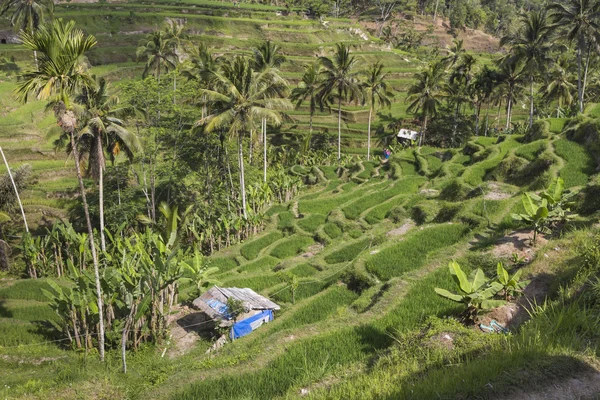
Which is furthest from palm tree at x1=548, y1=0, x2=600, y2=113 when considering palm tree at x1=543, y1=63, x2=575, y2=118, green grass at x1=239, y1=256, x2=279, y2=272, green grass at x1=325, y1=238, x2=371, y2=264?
green grass at x1=239, y1=256, x2=279, y2=272

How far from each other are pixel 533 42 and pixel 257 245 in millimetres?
29038

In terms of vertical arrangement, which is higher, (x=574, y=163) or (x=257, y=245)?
(x=574, y=163)

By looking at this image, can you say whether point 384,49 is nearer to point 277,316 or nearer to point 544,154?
point 544,154

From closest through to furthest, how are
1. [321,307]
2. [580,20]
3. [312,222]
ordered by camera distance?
[321,307] → [312,222] → [580,20]

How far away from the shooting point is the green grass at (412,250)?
1297cm

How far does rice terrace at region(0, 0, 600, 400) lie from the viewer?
723 cm

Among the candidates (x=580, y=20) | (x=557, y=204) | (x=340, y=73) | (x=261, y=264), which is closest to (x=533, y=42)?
(x=580, y=20)

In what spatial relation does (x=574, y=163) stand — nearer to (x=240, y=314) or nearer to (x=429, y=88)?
(x=240, y=314)

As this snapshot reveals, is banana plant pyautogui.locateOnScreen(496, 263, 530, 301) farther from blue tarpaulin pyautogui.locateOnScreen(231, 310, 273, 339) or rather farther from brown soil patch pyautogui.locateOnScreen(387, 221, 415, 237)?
brown soil patch pyautogui.locateOnScreen(387, 221, 415, 237)

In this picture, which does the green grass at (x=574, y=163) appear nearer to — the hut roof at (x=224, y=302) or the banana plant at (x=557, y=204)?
the banana plant at (x=557, y=204)

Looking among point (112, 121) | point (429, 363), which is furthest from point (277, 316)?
point (112, 121)

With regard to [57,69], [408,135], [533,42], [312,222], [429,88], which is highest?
[533,42]

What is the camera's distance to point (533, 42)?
3197 cm

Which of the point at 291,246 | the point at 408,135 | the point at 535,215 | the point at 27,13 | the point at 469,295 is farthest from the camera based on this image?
the point at 408,135
